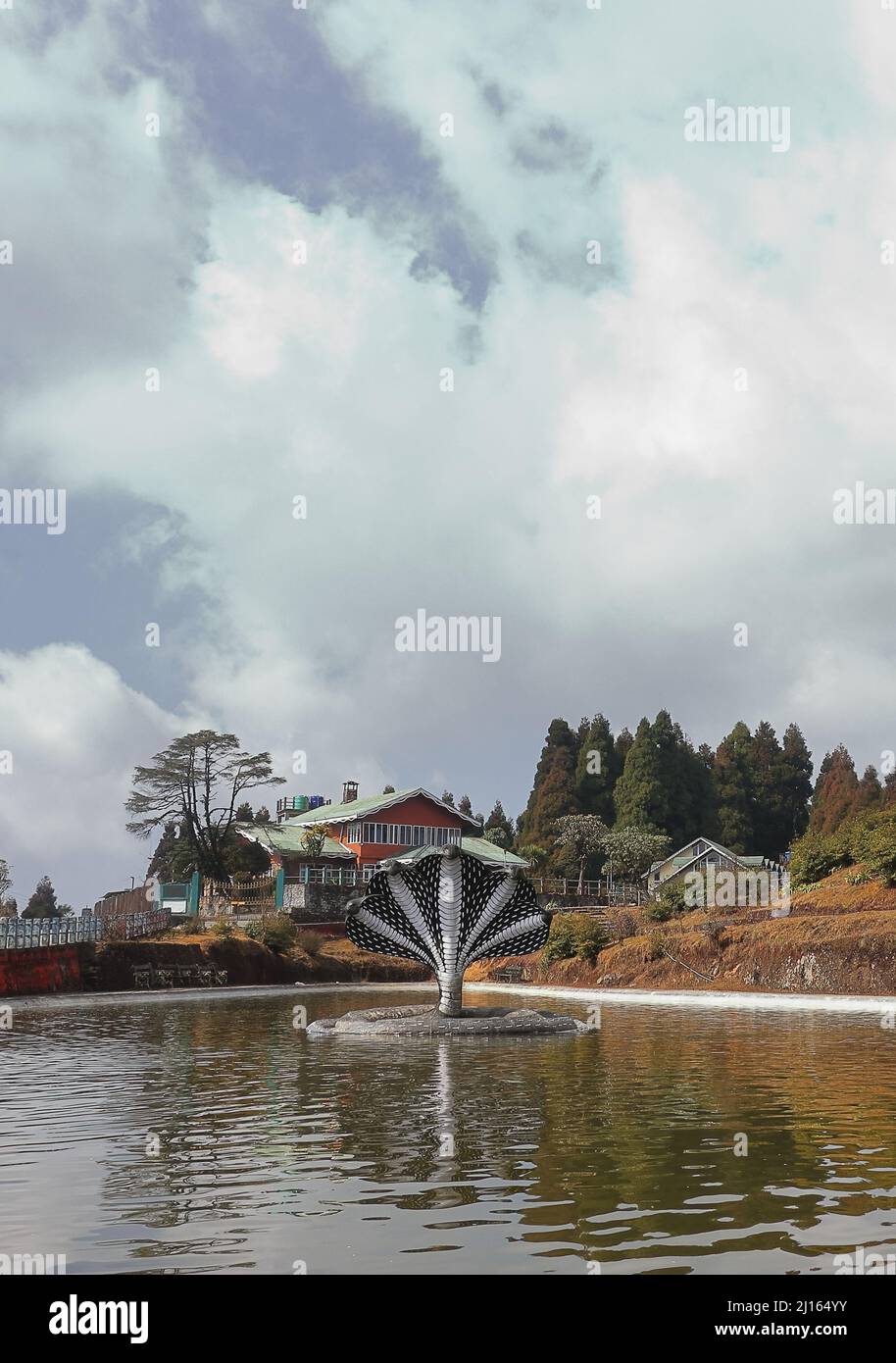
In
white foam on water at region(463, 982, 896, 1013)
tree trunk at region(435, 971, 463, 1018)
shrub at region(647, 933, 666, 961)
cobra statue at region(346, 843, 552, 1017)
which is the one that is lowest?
white foam on water at region(463, 982, 896, 1013)

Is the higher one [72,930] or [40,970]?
[72,930]

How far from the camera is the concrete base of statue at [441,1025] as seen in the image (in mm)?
23594

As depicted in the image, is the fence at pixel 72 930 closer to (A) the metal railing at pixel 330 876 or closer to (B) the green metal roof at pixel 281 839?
(A) the metal railing at pixel 330 876

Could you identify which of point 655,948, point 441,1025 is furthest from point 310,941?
point 441,1025

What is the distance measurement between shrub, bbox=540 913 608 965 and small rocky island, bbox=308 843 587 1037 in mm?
24875

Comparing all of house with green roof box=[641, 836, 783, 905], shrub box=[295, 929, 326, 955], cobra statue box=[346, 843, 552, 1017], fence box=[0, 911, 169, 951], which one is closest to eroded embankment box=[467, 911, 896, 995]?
shrub box=[295, 929, 326, 955]

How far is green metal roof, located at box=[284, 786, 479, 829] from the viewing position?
7644cm

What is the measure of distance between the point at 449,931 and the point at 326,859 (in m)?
48.9

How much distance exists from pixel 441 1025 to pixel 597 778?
8234 cm

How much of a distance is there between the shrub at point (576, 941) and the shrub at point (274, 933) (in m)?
12.6

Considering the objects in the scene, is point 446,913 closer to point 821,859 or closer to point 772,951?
point 772,951

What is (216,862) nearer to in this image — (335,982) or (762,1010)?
(335,982)

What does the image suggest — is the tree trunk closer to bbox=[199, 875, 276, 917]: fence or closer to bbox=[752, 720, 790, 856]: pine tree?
bbox=[199, 875, 276, 917]: fence

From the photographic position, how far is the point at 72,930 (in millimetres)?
42500
